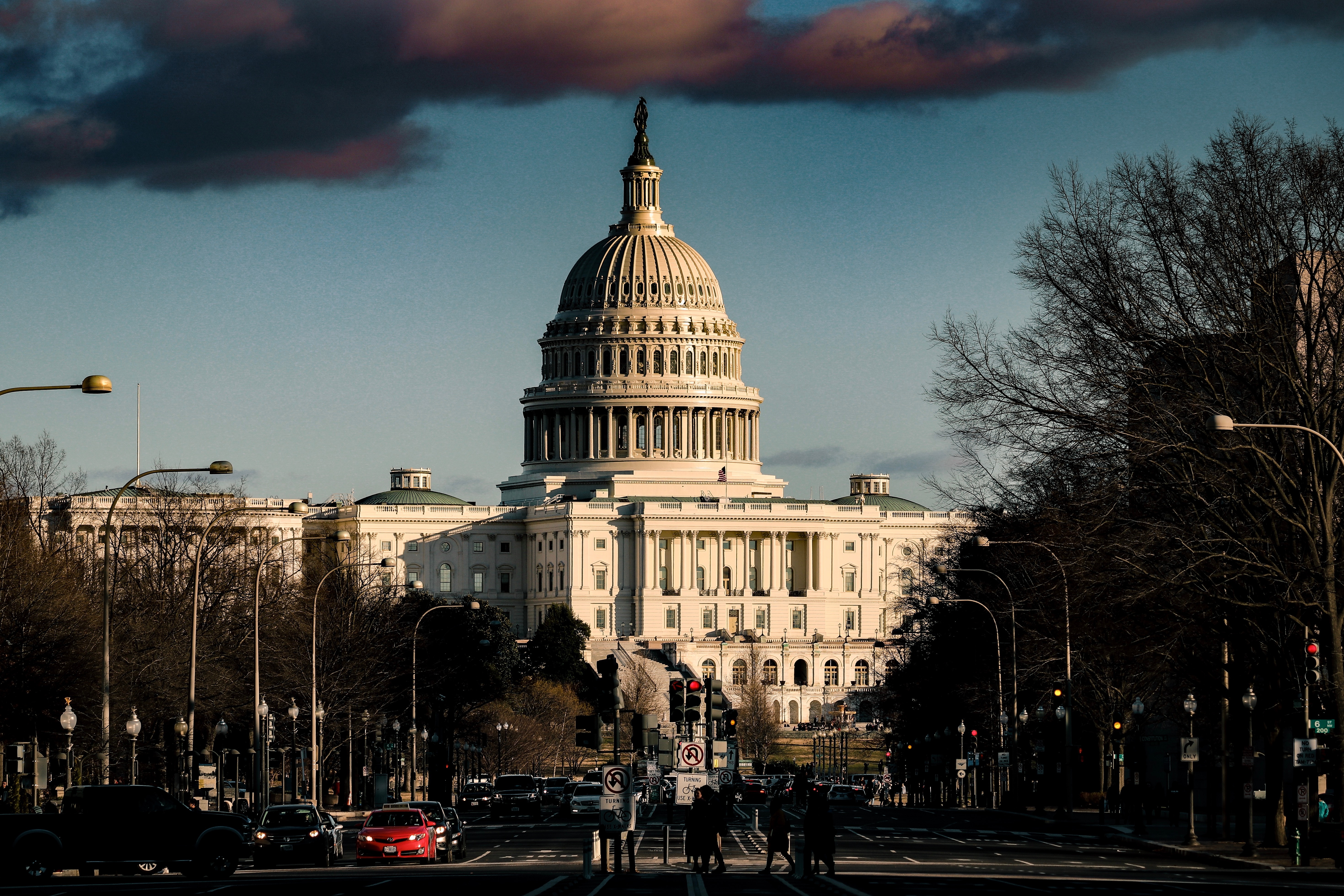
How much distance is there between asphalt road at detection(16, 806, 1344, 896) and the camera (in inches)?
1559

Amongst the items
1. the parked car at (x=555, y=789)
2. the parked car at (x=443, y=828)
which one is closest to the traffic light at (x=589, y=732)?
the parked car at (x=443, y=828)

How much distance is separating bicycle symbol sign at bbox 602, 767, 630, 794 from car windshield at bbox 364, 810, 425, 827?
27.8 ft

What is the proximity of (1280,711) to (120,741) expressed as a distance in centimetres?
Answer: 3897

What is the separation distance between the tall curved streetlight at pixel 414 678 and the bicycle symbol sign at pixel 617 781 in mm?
39130

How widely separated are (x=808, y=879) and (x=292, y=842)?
48.7ft

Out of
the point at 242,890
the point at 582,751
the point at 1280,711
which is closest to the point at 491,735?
the point at 582,751

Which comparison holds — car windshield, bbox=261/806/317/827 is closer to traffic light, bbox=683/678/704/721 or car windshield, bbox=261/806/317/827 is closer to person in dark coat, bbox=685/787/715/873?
traffic light, bbox=683/678/704/721

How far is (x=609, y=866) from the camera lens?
165 ft

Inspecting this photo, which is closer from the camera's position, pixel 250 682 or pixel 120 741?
pixel 120 741

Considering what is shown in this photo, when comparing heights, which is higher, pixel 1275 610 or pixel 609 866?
pixel 1275 610

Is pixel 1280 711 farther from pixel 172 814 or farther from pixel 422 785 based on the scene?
pixel 422 785

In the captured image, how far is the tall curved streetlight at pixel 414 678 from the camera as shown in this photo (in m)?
87.4

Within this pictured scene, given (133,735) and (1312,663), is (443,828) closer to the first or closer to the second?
(133,735)

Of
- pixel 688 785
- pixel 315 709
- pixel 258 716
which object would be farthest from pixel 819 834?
pixel 315 709
